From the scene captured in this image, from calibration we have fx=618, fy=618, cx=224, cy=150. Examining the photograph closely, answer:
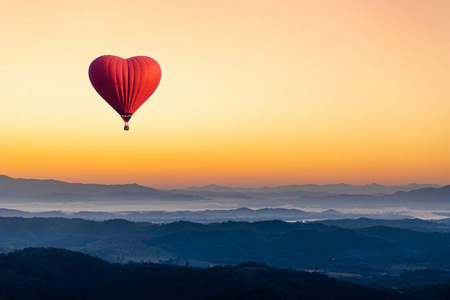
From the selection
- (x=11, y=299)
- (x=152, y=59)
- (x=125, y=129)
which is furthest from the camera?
(x=11, y=299)

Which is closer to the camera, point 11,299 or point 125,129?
point 125,129

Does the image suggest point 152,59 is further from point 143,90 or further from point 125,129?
point 125,129

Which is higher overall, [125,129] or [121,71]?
[121,71]

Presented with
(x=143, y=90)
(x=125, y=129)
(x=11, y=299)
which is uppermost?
(x=143, y=90)

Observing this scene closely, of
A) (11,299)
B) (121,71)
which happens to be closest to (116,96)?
(121,71)

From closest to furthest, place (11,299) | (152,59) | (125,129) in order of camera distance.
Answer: (125,129)
(152,59)
(11,299)
